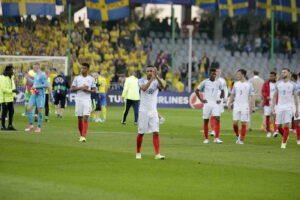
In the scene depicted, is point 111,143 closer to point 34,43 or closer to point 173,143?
point 173,143

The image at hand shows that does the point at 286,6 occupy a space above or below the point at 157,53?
above

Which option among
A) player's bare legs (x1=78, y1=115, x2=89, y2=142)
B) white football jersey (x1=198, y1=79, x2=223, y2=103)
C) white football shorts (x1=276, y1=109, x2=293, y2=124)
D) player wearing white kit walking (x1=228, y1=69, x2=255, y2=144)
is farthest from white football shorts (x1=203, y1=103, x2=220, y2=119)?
player's bare legs (x1=78, y1=115, x2=89, y2=142)

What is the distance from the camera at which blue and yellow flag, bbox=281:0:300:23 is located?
51719 millimetres

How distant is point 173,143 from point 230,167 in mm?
6300

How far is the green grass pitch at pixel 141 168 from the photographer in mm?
12398

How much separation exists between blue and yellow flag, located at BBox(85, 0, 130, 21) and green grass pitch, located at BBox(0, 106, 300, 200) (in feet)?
Result: 73.6

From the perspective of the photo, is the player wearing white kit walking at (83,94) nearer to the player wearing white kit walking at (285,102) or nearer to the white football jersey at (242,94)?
the white football jersey at (242,94)

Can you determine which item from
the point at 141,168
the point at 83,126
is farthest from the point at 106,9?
the point at 141,168

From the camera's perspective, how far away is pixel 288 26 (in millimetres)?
57438

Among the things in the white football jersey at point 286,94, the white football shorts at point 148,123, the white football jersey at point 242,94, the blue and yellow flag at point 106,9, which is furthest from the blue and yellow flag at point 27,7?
the white football shorts at point 148,123

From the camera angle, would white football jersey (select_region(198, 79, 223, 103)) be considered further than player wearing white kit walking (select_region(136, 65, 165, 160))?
Yes

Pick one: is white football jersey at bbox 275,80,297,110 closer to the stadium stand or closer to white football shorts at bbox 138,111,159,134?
white football shorts at bbox 138,111,159,134

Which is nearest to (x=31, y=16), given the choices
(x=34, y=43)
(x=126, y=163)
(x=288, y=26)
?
(x=34, y=43)

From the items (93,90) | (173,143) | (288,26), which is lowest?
(173,143)
